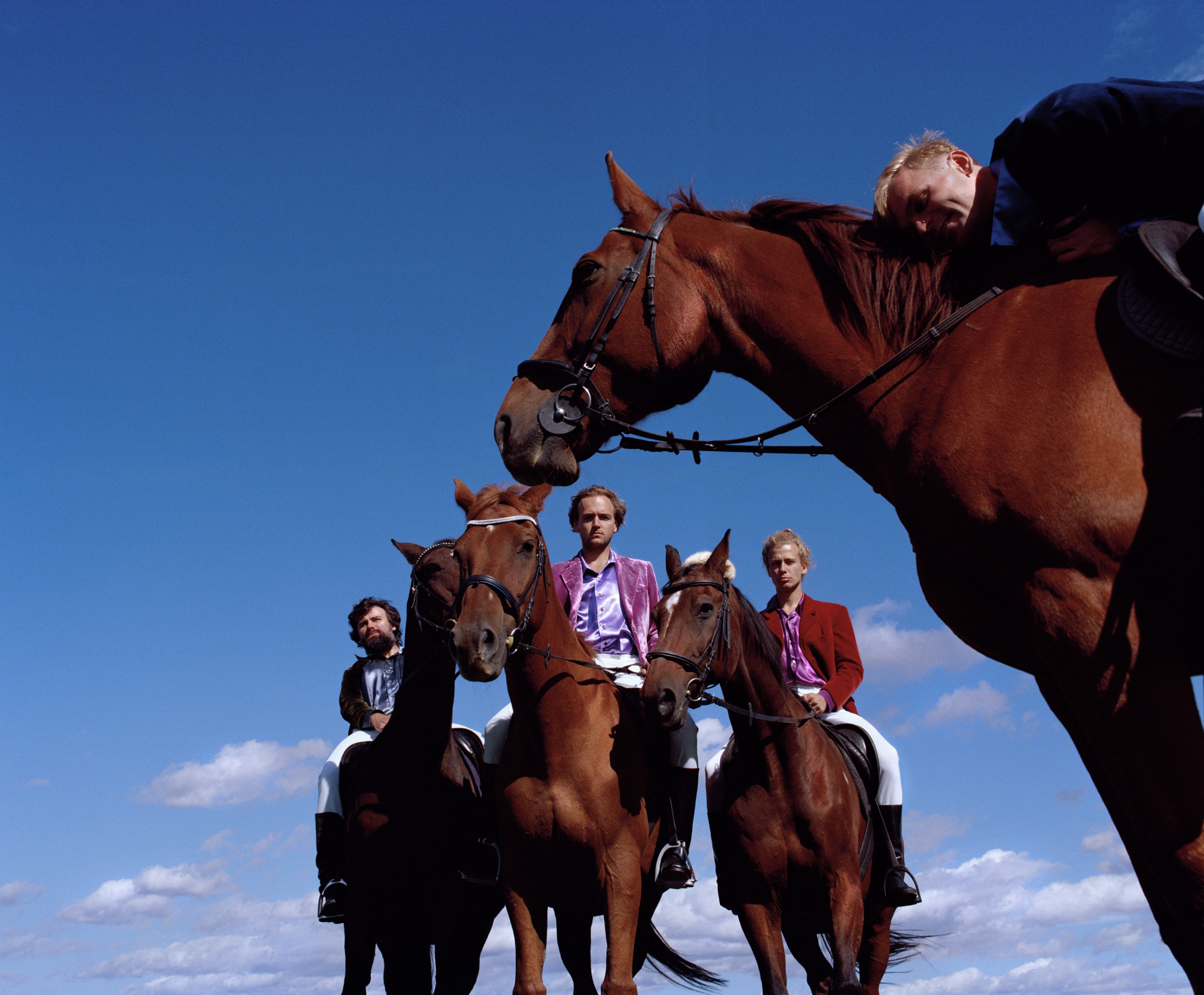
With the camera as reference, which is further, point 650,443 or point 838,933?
point 838,933

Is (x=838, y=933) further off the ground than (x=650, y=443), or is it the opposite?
(x=650, y=443)

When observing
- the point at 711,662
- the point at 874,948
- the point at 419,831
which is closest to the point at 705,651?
the point at 711,662

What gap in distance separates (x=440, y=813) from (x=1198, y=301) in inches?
236

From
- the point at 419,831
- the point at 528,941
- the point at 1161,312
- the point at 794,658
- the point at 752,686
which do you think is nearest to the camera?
the point at 1161,312

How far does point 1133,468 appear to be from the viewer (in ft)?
8.29

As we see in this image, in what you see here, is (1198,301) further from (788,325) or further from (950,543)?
(788,325)

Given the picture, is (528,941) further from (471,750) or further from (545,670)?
(471,750)

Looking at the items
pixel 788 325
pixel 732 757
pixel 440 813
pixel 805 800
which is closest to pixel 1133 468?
pixel 788 325

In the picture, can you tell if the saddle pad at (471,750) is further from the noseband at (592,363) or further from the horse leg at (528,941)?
the noseband at (592,363)

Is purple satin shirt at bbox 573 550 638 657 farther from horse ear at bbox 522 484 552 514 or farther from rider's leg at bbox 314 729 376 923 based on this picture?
rider's leg at bbox 314 729 376 923

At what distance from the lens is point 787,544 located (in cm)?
816

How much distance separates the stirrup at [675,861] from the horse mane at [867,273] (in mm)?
4604

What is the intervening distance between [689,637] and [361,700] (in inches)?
142

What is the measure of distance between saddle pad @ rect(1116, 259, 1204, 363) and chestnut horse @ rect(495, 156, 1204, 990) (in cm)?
4
